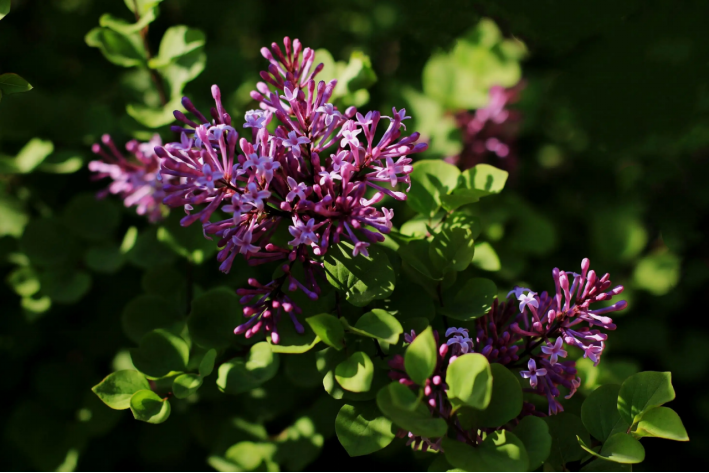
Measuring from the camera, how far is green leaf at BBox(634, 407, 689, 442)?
0.98m

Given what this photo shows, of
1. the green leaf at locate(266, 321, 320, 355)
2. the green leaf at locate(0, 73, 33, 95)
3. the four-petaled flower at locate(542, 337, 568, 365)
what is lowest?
the green leaf at locate(266, 321, 320, 355)

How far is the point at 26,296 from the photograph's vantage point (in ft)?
5.41

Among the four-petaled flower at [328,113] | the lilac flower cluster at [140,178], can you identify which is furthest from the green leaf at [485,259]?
the lilac flower cluster at [140,178]

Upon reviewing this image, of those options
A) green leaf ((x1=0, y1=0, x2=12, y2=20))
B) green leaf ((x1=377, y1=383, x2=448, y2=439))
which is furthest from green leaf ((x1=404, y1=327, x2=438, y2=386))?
green leaf ((x1=0, y1=0, x2=12, y2=20))

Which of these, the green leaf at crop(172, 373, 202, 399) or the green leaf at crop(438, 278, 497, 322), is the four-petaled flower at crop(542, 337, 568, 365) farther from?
the green leaf at crop(172, 373, 202, 399)

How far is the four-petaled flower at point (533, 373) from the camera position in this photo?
3.50ft

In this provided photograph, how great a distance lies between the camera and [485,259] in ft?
4.39

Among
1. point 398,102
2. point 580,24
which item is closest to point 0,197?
point 398,102

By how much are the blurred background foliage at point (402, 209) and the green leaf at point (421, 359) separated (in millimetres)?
415

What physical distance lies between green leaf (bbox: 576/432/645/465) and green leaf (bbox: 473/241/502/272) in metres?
0.43

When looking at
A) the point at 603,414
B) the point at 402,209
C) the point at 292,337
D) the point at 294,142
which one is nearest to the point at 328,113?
the point at 294,142

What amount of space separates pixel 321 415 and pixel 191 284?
48 centimetres

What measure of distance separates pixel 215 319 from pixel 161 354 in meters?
0.13

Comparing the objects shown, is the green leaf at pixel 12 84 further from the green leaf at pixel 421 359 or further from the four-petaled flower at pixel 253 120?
the green leaf at pixel 421 359
